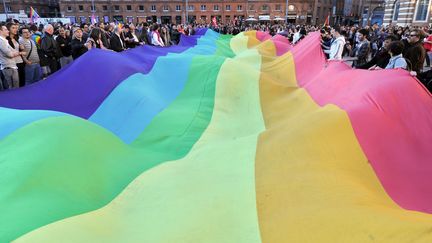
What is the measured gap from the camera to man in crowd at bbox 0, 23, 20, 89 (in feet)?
20.0

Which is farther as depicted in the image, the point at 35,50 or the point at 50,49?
the point at 50,49

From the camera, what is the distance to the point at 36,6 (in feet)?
178

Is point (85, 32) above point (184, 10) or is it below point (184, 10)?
below

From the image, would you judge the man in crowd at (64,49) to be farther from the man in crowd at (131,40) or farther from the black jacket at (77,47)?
the man in crowd at (131,40)

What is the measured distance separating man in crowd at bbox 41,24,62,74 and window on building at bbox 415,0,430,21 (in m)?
27.8

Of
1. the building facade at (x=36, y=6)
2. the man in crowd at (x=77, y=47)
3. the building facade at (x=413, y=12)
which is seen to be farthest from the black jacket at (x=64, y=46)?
the building facade at (x=36, y=6)

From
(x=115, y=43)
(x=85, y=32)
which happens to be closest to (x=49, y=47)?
(x=115, y=43)

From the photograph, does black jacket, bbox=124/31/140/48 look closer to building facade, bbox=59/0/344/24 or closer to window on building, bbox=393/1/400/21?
window on building, bbox=393/1/400/21

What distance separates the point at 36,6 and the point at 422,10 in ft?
176

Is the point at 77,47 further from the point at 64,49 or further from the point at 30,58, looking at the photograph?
the point at 30,58

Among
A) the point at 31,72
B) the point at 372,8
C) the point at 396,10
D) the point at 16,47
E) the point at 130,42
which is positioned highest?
the point at 372,8

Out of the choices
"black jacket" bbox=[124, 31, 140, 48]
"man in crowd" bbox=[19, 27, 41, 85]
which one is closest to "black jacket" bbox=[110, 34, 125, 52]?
"black jacket" bbox=[124, 31, 140, 48]

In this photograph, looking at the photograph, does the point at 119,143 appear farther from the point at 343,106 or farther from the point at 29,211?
the point at 343,106

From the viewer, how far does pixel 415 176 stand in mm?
2840
